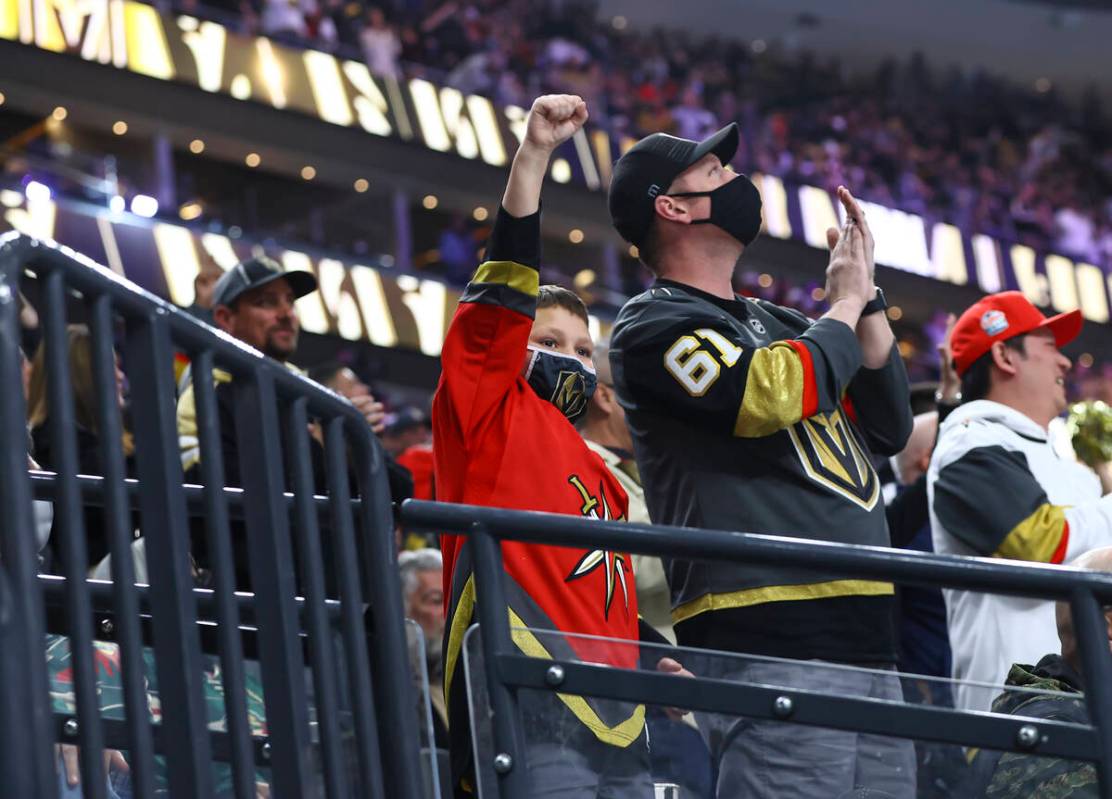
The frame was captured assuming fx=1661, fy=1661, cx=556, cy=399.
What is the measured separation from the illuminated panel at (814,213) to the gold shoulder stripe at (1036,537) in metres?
16.8

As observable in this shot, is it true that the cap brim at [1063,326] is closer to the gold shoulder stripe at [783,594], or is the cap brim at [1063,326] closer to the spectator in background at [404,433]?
the gold shoulder stripe at [783,594]

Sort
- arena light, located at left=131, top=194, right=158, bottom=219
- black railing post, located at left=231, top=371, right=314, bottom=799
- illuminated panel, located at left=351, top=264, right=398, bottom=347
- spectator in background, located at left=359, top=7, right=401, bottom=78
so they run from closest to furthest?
black railing post, located at left=231, top=371, right=314, bottom=799 → arena light, located at left=131, top=194, right=158, bottom=219 → illuminated panel, located at left=351, top=264, right=398, bottom=347 → spectator in background, located at left=359, top=7, right=401, bottom=78

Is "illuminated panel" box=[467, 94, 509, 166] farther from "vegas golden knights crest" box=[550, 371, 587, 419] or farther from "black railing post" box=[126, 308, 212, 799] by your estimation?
"black railing post" box=[126, 308, 212, 799]

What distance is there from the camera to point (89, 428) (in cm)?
355

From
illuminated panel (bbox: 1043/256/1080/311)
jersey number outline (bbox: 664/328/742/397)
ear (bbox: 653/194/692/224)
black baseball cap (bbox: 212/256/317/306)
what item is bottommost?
jersey number outline (bbox: 664/328/742/397)

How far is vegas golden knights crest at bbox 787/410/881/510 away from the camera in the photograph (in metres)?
3.00

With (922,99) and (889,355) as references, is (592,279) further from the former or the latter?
(889,355)

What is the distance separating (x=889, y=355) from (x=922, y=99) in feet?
80.9

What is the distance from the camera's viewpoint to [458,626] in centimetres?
278

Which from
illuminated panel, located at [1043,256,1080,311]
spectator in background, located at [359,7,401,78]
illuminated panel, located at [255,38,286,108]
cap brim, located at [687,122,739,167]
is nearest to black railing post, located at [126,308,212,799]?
cap brim, located at [687,122,739,167]

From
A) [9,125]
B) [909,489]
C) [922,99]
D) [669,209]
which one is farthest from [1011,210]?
[669,209]

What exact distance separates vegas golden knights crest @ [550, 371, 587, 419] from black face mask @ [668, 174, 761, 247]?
39cm

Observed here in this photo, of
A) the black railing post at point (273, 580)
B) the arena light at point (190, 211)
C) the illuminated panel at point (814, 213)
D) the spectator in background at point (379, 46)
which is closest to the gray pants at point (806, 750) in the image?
the black railing post at point (273, 580)

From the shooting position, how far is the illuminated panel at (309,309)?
14.8m
